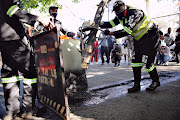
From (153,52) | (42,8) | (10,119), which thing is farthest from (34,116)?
(42,8)

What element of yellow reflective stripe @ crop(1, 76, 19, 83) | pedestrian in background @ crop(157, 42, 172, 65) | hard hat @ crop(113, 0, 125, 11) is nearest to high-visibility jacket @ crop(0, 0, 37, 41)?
yellow reflective stripe @ crop(1, 76, 19, 83)

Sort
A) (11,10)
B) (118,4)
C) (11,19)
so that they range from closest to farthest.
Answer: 1. (11,10)
2. (11,19)
3. (118,4)

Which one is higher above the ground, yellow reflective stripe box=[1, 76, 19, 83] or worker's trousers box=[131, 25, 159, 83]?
worker's trousers box=[131, 25, 159, 83]

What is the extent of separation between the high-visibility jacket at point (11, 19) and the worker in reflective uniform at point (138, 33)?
1637 millimetres

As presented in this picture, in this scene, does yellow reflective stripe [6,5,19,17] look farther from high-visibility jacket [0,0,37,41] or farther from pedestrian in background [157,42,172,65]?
pedestrian in background [157,42,172,65]

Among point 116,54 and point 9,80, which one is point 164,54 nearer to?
point 116,54

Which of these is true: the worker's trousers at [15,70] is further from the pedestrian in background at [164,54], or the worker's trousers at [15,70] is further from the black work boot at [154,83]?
the pedestrian in background at [164,54]

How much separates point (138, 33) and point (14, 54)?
2507mm

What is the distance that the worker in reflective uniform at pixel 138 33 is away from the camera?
329cm

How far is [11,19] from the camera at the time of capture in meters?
2.27

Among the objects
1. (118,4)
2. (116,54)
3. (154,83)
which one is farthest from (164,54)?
(118,4)

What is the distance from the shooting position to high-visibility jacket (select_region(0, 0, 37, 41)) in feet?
7.12

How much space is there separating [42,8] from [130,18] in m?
8.65

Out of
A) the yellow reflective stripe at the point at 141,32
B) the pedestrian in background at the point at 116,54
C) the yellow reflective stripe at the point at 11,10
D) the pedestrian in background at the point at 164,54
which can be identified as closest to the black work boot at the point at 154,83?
the yellow reflective stripe at the point at 141,32
